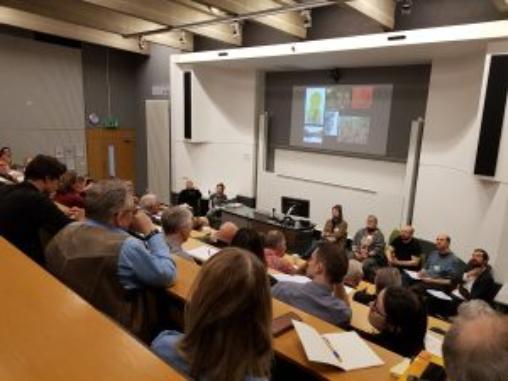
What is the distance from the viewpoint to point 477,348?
1.08 m

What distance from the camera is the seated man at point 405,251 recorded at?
16.4 feet

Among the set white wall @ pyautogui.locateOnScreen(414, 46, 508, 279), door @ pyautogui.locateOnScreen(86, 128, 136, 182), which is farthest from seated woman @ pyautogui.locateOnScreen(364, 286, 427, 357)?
door @ pyautogui.locateOnScreen(86, 128, 136, 182)

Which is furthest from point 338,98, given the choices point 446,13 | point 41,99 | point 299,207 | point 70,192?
point 41,99

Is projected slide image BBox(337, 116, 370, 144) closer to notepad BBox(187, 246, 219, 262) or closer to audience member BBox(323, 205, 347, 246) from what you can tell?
audience member BBox(323, 205, 347, 246)

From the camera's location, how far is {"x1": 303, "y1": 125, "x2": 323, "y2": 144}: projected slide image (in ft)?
22.8

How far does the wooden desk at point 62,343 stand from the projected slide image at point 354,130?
5964 millimetres

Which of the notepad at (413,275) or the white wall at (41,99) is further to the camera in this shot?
the white wall at (41,99)

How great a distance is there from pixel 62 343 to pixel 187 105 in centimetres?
766

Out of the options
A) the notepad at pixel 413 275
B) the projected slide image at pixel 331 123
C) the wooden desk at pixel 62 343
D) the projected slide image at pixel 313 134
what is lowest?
the notepad at pixel 413 275

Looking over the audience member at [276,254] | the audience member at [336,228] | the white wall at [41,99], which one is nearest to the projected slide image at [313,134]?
the audience member at [336,228]

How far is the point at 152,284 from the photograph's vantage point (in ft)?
5.65

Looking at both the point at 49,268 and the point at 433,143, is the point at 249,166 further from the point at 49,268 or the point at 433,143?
the point at 49,268

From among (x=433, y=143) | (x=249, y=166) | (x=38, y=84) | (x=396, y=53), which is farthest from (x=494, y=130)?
(x=38, y=84)

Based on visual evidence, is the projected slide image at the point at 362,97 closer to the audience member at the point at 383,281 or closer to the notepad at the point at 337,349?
the audience member at the point at 383,281
